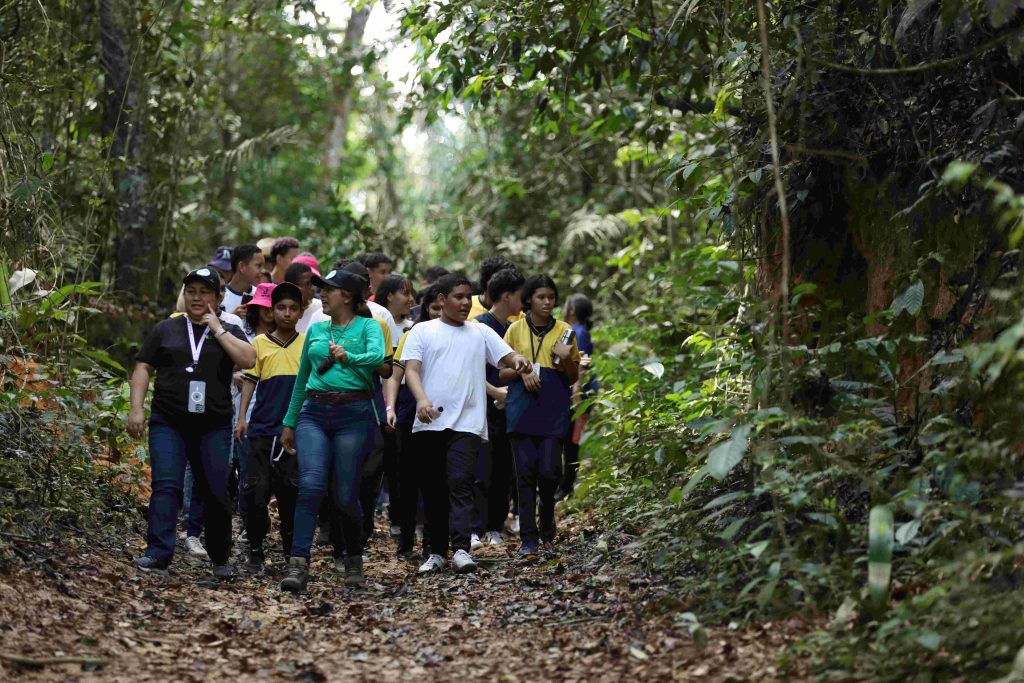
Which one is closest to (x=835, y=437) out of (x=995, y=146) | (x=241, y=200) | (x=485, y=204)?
(x=995, y=146)

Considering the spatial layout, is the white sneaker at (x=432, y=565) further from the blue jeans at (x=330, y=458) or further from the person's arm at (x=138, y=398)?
the person's arm at (x=138, y=398)

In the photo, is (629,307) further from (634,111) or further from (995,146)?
(995,146)

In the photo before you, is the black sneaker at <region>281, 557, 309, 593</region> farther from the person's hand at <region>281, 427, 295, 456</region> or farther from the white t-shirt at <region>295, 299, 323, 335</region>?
the white t-shirt at <region>295, 299, 323, 335</region>

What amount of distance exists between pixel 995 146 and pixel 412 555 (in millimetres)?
5151

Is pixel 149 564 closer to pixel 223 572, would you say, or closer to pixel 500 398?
pixel 223 572

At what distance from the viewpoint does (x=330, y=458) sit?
297 inches

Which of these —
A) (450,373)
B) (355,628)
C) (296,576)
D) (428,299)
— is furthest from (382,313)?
(355,628)

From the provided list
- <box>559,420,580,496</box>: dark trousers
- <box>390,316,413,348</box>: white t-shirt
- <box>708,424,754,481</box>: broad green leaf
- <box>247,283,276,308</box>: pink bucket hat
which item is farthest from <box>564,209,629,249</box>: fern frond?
<box>708,424,754,481</box>: broad green leaf

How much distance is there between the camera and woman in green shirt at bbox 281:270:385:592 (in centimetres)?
742

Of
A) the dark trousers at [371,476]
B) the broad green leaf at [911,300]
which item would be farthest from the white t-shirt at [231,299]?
the broad green leaf at [911,300]

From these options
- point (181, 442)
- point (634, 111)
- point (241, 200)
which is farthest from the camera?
point (241, 200)

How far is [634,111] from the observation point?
12.0m

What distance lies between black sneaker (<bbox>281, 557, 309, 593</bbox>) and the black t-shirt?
104cm

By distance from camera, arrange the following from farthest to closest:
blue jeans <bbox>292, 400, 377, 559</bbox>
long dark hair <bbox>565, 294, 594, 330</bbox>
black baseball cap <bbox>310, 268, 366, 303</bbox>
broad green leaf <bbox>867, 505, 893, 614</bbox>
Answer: long dark hair <bbox>565, 294, 594, 330</bbox> < black baseball cap <bbox>310, 268, 366, 303</bbox> < blue jeans <bbox>292, 400, 377, 559</bbox> < broad green leaf <bbox>867, 505, 893, 614</bbox>
